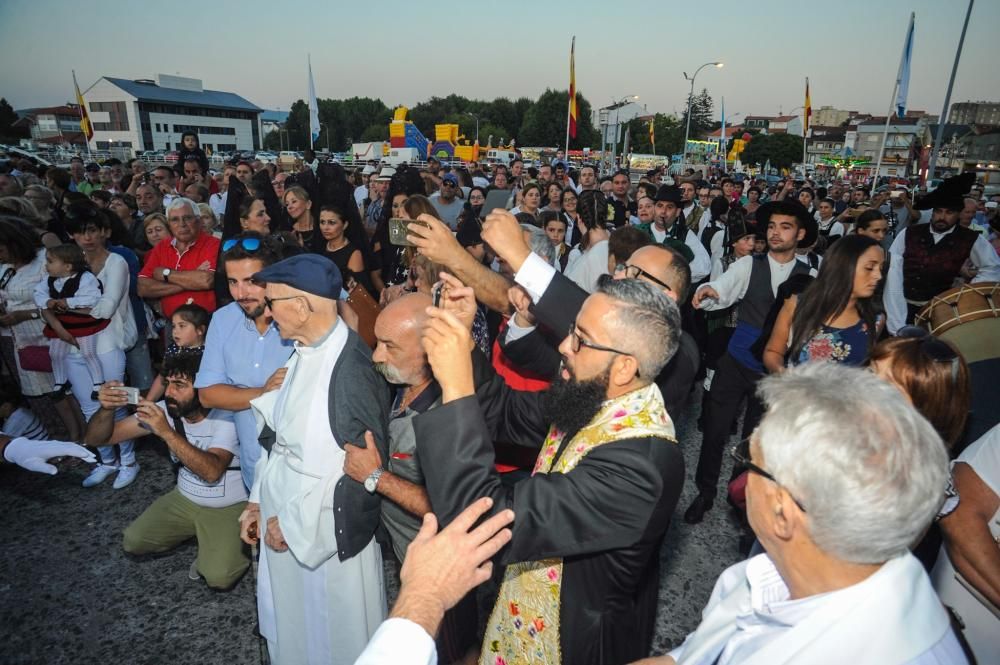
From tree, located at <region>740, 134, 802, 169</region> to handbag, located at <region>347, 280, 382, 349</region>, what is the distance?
71.4 m

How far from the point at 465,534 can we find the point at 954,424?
1.94 metres

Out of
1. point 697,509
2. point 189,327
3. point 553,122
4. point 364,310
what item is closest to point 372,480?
point 364,310

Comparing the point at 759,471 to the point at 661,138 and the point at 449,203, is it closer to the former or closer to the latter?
the point at 449,203

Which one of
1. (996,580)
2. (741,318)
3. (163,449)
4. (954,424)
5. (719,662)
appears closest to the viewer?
(719,662)

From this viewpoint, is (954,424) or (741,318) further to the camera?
(741,318)

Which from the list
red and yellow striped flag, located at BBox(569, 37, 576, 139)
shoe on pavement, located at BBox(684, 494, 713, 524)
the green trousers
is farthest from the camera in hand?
red and yellow striped flag, located at BBox(569, 37, 576, 139)

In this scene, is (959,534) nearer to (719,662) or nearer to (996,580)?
(996,580)

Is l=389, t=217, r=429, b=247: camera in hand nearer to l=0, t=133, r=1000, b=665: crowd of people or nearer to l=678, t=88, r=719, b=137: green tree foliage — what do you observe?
l=0, t=133, r=1000, b=665: crowd of people

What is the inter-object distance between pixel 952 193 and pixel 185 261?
7.66 meters

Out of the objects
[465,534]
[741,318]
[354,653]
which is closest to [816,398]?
[465,534]

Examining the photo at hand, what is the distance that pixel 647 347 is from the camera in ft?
5.83

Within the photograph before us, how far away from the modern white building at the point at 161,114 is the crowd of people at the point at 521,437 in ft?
269

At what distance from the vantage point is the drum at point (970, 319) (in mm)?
2884

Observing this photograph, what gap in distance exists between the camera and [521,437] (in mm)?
2477
